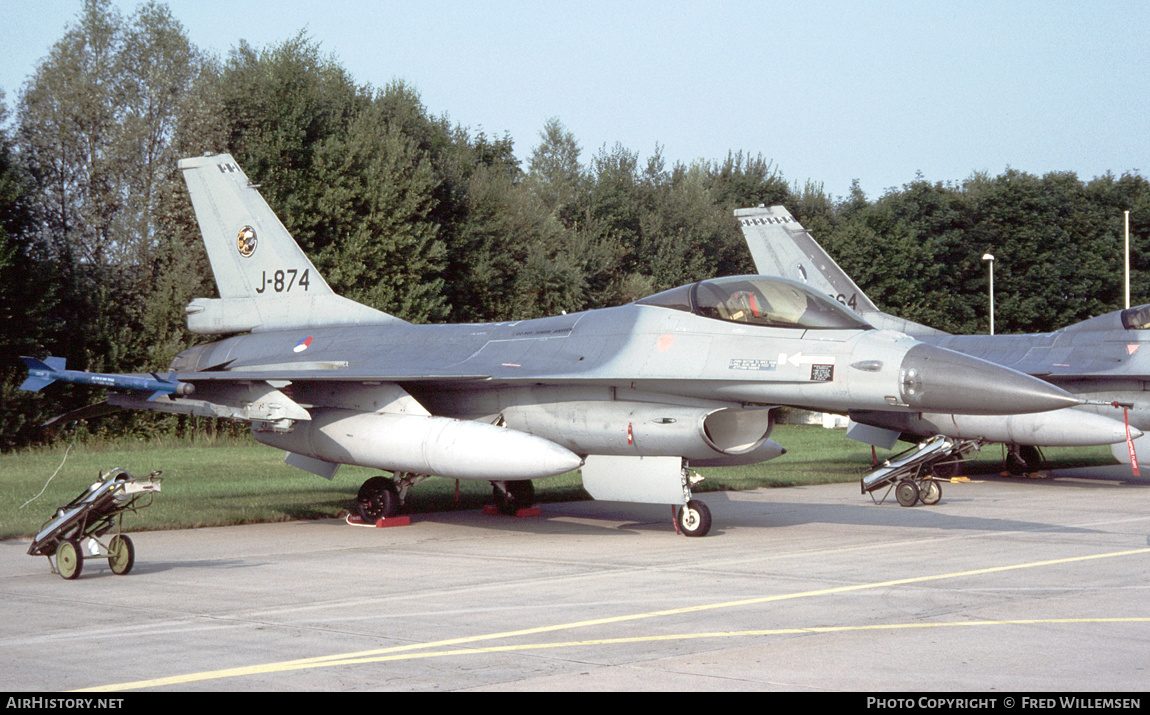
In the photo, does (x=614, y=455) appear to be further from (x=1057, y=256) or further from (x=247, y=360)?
(x=1057, y=256)

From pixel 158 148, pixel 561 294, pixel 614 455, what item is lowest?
pixel 614 455

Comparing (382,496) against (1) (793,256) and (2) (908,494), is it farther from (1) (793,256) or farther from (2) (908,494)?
(1) (793,256)

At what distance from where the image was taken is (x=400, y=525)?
542 inches

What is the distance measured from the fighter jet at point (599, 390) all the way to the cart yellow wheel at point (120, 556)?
1.92 metres

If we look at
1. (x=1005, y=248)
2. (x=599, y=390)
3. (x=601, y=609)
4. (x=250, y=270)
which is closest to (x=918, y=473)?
(x=599, y=390)

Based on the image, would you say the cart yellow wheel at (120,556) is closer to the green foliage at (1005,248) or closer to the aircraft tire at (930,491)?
the aircraft tire at (930,491)

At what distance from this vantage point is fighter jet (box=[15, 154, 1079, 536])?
427 inches

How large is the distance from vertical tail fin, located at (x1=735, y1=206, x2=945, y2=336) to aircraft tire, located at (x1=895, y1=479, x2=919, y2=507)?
280 inches

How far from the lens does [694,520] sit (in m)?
12.1

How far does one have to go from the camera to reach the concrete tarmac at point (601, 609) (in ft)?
19.3

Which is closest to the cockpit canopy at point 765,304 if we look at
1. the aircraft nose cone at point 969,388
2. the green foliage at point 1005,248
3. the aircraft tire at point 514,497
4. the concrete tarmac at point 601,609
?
the aircraft nose cone at point 969,388

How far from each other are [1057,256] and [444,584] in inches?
1870

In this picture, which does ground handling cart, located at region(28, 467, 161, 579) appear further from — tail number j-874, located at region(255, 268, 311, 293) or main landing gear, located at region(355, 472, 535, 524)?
tail number j-874, located at region(255, 268, 311, 293)
